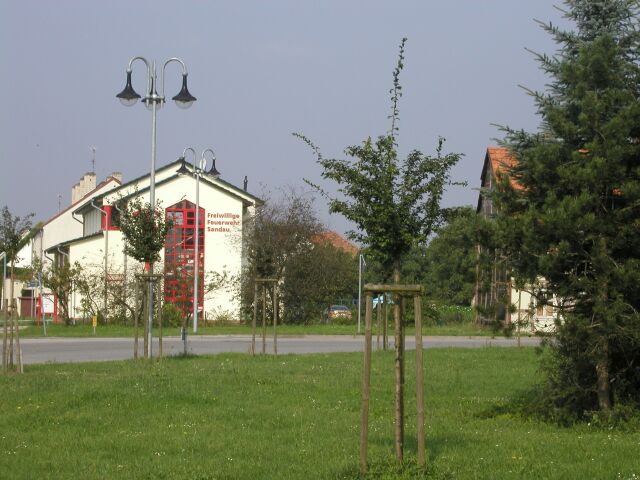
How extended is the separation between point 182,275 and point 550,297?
1390 inches

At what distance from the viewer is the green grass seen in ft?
29.5

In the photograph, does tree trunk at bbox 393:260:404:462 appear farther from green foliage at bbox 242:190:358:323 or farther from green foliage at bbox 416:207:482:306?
green foliage at bbox 242:190:358:323

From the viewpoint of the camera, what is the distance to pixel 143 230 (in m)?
22.2

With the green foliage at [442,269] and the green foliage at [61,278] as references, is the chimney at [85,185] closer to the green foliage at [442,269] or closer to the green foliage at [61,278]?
the green foliage at [442,269]

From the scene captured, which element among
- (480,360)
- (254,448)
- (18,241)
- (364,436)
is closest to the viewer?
(364,436)

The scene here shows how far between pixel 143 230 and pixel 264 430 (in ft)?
37.9

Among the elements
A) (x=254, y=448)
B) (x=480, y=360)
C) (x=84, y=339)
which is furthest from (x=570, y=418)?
(x=84, y=339)

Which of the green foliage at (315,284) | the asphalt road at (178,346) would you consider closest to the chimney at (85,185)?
the green foliage at (315,284)

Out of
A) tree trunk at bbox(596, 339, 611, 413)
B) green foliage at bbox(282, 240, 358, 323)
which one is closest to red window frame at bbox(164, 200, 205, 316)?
green foliage at bbox(282, 240, 358, 323)

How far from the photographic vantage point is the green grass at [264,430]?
898 centimetres

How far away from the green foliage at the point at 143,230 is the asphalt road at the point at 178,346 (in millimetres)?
2978

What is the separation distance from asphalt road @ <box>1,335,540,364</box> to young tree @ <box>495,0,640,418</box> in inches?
422

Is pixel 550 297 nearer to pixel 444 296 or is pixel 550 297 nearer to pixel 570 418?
pixel 570 418

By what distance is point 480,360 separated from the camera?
70.9ft
